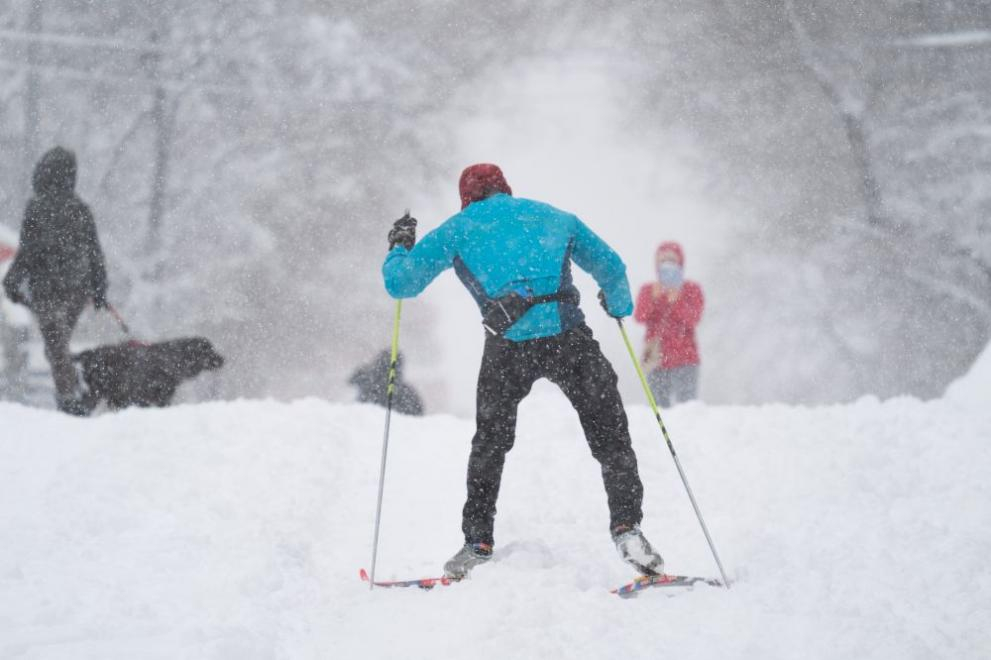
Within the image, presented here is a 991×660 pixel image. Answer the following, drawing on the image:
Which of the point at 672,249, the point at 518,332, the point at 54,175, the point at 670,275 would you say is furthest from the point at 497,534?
the point at 54,175

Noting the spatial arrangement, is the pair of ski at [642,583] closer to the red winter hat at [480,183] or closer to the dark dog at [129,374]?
the red winter hat at [480,183]

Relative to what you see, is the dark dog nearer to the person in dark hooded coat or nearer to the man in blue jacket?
the person in dark hooded coat

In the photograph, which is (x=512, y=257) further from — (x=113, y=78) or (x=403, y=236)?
(x=113, y=78)

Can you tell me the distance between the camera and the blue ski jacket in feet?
10.9

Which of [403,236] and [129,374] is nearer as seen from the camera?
[403,236]

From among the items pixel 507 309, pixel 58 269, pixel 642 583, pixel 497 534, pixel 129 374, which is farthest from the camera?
pixel 129 374

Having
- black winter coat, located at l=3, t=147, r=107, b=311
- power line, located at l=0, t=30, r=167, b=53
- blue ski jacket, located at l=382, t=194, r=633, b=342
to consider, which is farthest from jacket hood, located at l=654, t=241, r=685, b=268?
power line, located at l=0, t=30, r=167, b=53

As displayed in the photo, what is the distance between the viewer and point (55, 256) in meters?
6.63

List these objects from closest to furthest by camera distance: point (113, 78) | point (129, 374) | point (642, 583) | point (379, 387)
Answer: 1. point (642, 583)
2. point (129, 374)
3. point (379, 387)
4. point (113, 78)

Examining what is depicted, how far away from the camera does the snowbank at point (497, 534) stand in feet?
8.53

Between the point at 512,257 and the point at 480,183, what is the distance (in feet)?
1.34

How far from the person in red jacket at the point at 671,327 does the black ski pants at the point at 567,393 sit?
11.1 ft

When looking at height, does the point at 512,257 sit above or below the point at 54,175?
below

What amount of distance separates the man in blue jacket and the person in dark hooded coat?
4.36 m
